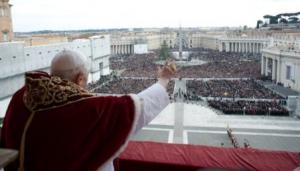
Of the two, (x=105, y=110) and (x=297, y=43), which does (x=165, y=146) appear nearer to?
(x=105, y=110)

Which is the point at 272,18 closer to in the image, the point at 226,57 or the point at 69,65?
the point at 226,57

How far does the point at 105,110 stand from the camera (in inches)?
31.4

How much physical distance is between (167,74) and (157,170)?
617 millimetres

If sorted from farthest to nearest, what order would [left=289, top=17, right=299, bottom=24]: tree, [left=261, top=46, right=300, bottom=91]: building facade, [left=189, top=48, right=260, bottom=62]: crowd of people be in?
[left=289, top=17, right=299, bottom=24]: tree
[left=189, top=48, right=260, bottom=62]: crowd of people
[left=261, top=46, right=300, bottom=91]: building facade

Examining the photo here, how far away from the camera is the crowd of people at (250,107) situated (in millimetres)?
9781

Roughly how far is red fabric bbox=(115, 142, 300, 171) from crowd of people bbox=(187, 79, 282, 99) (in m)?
11.0

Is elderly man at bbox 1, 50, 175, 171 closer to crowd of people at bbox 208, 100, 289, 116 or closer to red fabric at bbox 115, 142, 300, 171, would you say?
red fabric at bbox 115, 142, 300, 171

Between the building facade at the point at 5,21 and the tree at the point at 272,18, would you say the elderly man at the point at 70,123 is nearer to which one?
the building facade at the point at 5,21

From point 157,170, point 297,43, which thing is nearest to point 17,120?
point 157,170

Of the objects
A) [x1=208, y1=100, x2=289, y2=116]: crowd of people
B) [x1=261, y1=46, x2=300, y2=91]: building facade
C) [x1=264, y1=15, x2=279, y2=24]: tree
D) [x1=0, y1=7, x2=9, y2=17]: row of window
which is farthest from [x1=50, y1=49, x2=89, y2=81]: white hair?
[x1=264, y1=15, x2=279, y2=24]: tree

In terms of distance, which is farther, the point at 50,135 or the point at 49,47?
the point at 49,47

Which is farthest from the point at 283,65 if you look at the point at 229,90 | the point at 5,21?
the point at 5,21

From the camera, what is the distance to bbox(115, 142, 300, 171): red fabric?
1395mm

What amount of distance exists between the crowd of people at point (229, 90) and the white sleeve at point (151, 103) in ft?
38.2
